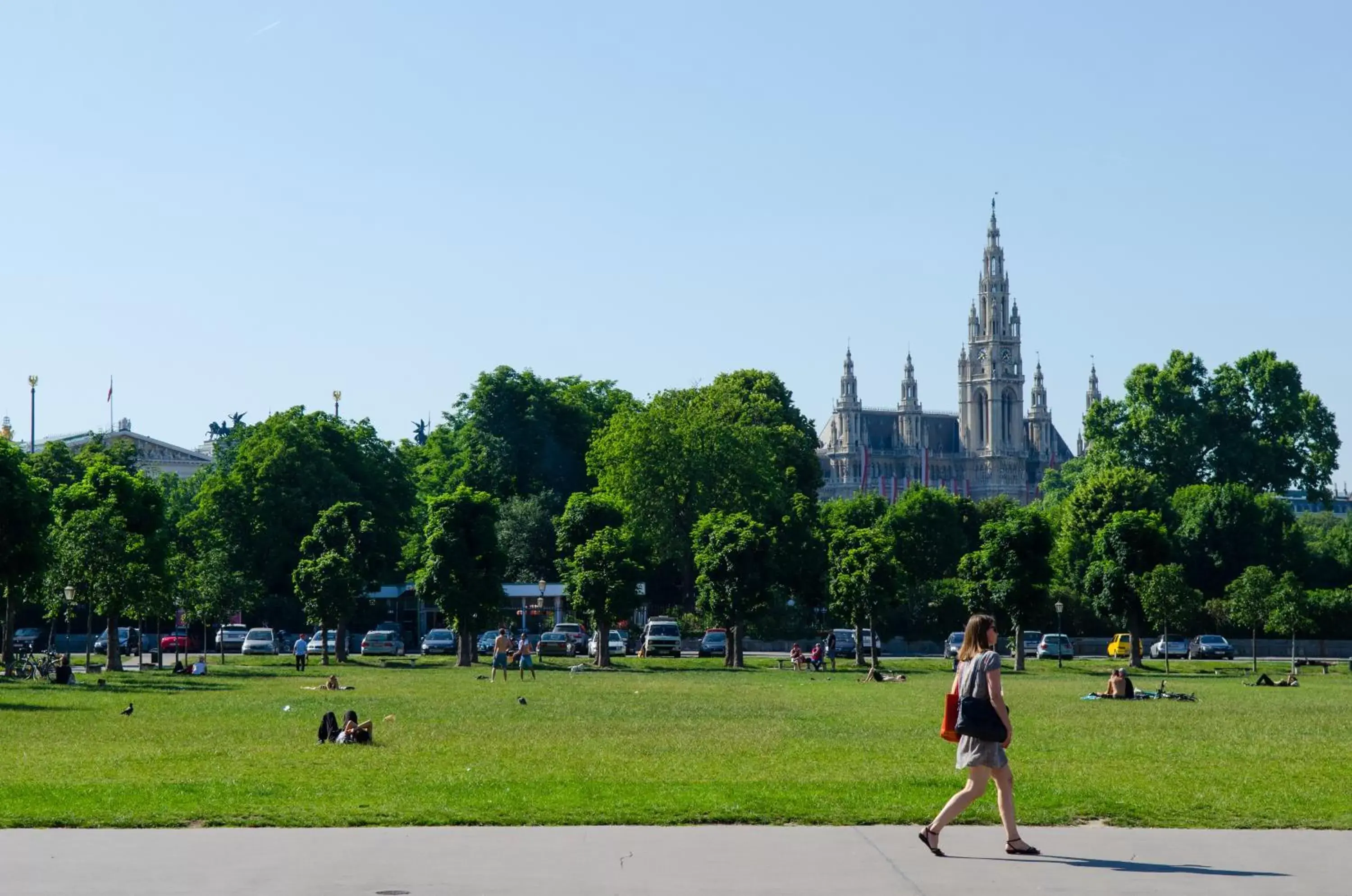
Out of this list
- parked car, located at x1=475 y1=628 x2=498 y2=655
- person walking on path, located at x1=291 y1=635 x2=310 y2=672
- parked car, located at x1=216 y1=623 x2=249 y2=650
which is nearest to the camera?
person walking on path, located at x1=291 y1=635 x2=310 y2=672

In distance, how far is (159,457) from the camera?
580ft

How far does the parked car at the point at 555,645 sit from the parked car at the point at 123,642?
17.7 metres

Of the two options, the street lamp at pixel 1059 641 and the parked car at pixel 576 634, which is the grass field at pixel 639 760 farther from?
the parked car at pixel 576 634

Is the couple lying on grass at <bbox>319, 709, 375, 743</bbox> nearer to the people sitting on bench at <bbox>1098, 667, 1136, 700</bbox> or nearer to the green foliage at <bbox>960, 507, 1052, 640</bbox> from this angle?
the people sitting on bench at <bbox>1098, 667, 1136, 700</bbox>

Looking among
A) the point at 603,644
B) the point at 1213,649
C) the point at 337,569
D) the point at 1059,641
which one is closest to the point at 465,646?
the point at 603,644

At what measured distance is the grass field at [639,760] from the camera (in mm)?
17516

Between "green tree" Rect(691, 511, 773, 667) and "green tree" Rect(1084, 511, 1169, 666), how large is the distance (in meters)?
13.6

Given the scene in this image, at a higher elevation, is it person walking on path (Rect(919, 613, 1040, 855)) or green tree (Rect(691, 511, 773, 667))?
green tree (Rect(691, 511, 773, 667))

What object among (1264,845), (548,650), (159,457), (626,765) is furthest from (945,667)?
(159,457)

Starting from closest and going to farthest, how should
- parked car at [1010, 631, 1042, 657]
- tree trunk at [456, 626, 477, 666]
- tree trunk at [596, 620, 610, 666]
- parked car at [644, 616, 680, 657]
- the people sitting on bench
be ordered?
the people sitting on bench, tree trunk at [596, 620, 610, 666], tree trunk at [456, 626, 477, 666], parked car at [644, 616, 680, 657], parked car at [1010, 631, 1042, 657]

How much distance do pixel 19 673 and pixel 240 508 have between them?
135 feet

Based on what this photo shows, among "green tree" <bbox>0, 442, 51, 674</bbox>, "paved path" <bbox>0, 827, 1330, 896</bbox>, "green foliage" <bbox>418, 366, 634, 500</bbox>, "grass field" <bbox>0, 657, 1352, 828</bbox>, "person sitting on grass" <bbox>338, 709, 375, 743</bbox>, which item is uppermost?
"green foliage" <bbox>418, 366, 634, 500</bbox>

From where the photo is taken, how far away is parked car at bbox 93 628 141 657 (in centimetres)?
8269

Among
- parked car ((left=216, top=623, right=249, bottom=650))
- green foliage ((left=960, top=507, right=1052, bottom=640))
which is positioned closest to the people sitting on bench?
green foliage ((left=960, top=507, right=1052, bottom=640))
